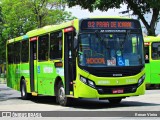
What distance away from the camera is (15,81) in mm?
24016

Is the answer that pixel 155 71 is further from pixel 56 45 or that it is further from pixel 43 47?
pixel 56 45

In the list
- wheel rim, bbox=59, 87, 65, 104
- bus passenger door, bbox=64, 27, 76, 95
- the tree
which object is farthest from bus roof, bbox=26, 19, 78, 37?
the tree

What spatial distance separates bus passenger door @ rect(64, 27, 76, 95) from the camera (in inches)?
625

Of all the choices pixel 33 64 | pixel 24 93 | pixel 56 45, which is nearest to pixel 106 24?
pixel 56 45

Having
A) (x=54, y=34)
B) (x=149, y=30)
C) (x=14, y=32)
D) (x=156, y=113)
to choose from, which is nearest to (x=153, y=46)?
(x=149, y=30)

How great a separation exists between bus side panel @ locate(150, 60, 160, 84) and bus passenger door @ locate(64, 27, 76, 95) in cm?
1224

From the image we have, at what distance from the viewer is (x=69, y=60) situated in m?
16.2

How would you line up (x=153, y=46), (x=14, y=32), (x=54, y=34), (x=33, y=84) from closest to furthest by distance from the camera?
(x=54, y=34), (x=33, y=84), (x=153, y=46), (x=14, y=32)

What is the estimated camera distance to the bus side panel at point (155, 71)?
90.5ft

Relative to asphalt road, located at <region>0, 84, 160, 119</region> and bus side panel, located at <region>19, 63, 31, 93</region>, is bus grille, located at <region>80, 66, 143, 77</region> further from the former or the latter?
bus side panel, located at <region>19, 63, 31, 93</region>

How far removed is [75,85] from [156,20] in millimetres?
22511

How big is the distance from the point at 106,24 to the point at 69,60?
1900mm

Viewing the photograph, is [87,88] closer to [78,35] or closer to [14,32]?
[78,35]

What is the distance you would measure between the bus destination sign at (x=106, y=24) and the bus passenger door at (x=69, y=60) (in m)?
0.61
